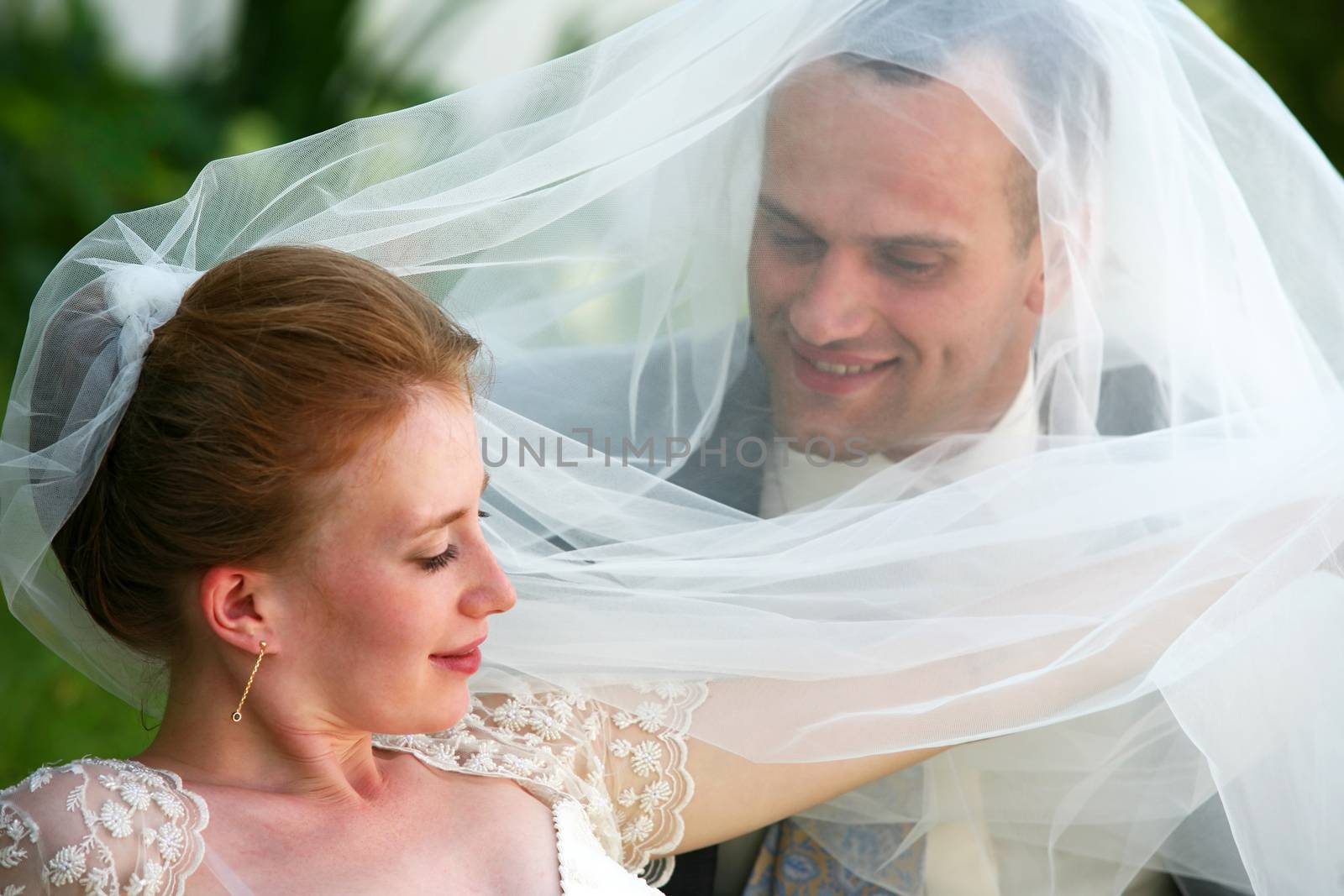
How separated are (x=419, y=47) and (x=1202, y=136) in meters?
4.16

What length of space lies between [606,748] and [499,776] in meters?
0.15

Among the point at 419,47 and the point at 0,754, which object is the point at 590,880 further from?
the point at 419,47

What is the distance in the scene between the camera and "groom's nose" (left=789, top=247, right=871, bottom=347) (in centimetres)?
210

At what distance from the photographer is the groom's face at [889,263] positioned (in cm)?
206

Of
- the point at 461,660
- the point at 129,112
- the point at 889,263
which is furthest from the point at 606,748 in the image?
the point at 129,112

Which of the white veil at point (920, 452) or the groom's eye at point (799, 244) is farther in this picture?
the groom's eye at point (799, 244)

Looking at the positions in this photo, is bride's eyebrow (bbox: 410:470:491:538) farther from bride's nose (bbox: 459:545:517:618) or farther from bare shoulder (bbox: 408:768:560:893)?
bare shoulder (bbox: 408:768:560:893)

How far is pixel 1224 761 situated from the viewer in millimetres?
1735

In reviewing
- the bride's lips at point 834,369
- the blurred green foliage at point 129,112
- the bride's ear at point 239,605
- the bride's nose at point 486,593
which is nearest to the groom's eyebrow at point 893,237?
the bride's lips at point 834,369

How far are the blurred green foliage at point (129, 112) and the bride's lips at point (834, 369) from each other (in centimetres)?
226

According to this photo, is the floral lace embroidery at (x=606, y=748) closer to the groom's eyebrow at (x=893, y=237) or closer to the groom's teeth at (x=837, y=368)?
the groom's teeth at (x=837, y=368)

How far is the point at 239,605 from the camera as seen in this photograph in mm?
1468

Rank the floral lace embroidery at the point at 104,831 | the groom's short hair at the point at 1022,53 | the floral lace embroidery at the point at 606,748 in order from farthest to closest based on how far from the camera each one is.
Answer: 1. the groom's short hair at the point at 1022,53
2. the floral lace embroidery at the point at 606,748
3. the floral lace embroidery at the point at 104,831

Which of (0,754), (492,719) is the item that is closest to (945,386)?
(492,719)
